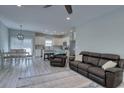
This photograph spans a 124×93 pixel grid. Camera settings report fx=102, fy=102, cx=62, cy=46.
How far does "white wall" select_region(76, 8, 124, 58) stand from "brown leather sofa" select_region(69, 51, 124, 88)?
38cm

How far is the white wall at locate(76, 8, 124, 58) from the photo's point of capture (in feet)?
13.0

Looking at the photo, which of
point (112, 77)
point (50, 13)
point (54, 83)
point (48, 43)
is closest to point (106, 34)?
point (112, 77)

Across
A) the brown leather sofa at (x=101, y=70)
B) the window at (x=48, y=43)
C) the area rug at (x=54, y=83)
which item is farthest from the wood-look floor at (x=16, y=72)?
the window at (x=48, y=43)

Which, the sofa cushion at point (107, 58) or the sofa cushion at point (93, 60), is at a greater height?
the sofa cushion at point (107, 58)

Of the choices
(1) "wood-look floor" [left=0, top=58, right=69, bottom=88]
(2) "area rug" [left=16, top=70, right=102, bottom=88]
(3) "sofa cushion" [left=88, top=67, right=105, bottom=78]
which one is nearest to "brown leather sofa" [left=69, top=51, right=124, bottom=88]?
(3) "sofa cushion" [left=88, top=67, right=105, bottom=78]

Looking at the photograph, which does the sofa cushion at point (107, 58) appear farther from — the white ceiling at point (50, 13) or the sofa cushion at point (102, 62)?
the white ceiling at point (50, 13)

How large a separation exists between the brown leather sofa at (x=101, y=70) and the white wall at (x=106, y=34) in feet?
1.23

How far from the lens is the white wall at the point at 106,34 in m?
3.96

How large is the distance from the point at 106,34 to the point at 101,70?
1814 mm

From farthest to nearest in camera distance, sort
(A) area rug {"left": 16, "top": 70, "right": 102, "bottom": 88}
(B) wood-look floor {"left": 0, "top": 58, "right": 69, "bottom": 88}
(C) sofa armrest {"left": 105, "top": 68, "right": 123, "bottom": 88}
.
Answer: (B) wood-look floor {"left": 0, "top": 58, "right": 69, "bottom": 88}, (A) area rug {"left": 16, "top": 70, "right": 102, "bottom": 88}, (C) sofa armrest {"left": 105, "top": 68, "right": 123, "bottom": 88}

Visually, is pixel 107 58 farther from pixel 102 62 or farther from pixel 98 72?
pixel 98 72

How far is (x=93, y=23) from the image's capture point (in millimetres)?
5539

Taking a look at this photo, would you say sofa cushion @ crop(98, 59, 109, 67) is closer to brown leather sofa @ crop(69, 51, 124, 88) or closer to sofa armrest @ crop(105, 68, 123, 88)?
brown leather sofa @ crop(69, 51, 124, 88)
